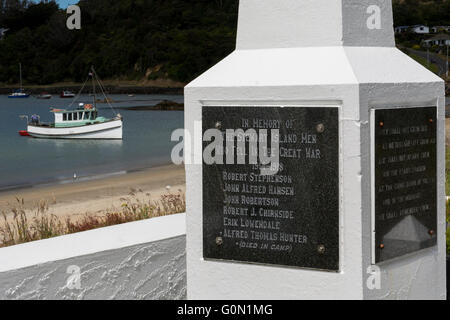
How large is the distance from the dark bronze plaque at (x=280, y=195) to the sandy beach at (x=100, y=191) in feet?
47.6

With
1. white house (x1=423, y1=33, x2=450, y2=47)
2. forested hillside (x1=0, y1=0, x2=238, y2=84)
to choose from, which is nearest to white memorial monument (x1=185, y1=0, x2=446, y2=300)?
forested hillside (x1=0, y1=0, x2=238, y2=84)

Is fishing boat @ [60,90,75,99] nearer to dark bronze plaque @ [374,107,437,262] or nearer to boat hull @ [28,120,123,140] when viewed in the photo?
boat hull @ [28,120,123,140]

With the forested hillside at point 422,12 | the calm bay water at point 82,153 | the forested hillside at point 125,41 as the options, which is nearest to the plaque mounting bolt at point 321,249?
the calm bay water at point 82,153

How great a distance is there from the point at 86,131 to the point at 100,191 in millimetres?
28741

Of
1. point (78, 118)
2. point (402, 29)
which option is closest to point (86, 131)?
point (78, 118)

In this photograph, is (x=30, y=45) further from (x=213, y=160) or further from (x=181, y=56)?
(x=213, y=160)

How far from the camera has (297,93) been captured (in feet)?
13.3

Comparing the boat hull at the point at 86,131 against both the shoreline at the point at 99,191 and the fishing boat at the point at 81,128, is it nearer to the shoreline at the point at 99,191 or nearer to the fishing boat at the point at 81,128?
the fishing boat at the point at 81,128

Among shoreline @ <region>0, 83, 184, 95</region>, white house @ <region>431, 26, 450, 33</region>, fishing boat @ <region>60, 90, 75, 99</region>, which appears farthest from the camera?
fishing boat @ <region>60, 90, 75, 99</region>

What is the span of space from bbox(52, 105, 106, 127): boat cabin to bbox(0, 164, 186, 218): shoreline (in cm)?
2226

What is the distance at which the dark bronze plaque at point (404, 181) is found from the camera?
406cm

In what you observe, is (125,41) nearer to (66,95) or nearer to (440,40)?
(66,95)

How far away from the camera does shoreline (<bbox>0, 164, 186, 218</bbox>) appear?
20.1 m
